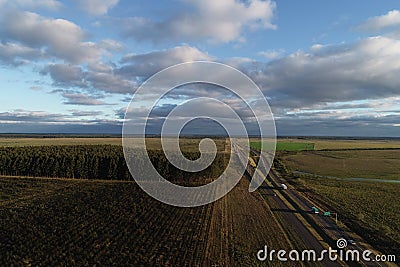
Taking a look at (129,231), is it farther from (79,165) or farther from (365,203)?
(79,165)

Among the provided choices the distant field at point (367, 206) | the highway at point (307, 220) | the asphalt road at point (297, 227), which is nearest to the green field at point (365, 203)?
the distant field at point (367, 206)

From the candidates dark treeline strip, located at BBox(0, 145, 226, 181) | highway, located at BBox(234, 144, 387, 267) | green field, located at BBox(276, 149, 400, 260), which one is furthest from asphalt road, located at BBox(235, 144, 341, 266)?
dark treeline strip, located at BBox(0, 145, 226, 181)

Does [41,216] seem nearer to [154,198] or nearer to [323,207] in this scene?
[154,198]

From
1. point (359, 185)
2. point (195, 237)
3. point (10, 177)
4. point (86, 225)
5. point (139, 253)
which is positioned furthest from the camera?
point (10, 177)

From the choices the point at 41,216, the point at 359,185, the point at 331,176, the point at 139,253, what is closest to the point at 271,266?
the point at 139,253

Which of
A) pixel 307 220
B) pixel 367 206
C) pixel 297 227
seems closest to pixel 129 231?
pixel 297 227

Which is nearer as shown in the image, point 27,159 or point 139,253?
point 139,253

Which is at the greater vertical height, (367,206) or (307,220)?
(367,206)
